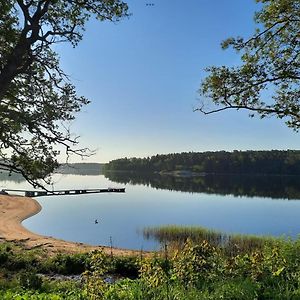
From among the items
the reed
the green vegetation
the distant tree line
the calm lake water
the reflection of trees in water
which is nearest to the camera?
the green vegetation

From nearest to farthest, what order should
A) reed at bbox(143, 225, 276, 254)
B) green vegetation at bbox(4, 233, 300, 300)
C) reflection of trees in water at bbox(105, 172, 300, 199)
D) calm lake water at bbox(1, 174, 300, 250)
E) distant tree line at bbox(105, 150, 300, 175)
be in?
green vegetation at bbox(4, 233, 300, 300) < reed at bbox(143, 225, 276, 254) < calm lake water at bbox(1, 174, 300, 250) < reflection of trees in water at bbox(105, 172, 300, 199) < distant tree line at bbox(105, 150, 300, 175)

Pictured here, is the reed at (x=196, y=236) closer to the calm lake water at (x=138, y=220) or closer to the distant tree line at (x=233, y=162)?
the calm lake water at (x=138, y=220)

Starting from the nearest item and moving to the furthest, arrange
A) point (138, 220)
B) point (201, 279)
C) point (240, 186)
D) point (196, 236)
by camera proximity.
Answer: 1. point (201, 279)
2. point (196, 236)
3. point (138, 220)
4. point (240, 186)

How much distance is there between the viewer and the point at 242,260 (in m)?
7.82

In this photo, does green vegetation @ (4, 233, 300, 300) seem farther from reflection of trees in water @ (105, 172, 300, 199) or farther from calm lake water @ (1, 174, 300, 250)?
reflection of trees in water @ (105, 172, 300, 199)

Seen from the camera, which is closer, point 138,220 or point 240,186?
point 138,220

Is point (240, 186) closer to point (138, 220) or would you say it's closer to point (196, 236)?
point (138, 220)

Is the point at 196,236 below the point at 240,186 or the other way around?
below

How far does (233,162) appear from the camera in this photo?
149 meters

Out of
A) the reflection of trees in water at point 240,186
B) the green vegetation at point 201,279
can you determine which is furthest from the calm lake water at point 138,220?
the green vegetation at point 201,279

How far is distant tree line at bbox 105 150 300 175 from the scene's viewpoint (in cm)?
14238

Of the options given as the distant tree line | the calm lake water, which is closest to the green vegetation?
the calm lake water

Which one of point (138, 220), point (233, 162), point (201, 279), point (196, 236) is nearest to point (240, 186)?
point (233, 162)

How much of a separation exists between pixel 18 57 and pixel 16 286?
5.87 m
